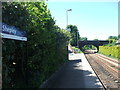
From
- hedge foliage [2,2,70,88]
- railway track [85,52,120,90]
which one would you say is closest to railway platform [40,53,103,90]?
railway track [85,52,120,90]

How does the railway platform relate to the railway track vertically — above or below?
above

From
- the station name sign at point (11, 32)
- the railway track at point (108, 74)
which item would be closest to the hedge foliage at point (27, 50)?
the station name sign at point (11, 32)

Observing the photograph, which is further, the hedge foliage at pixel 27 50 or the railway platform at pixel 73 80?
the railway platform at pixel 73 80

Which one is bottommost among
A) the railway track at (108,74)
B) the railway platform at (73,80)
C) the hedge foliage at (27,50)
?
the railway track at (108,74)

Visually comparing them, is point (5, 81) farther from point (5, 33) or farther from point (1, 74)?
point (5, 33)

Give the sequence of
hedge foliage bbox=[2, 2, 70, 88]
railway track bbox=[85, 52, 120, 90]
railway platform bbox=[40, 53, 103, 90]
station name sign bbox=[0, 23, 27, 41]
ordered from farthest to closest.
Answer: railway track bbox=[85, 52, 120, 90] → railway platform bbox=[40, 53, 103, 90] → hedge foliage bbox=[2, 2, 70, 88] → station name sign bbox=[0, 23, 27, 41]

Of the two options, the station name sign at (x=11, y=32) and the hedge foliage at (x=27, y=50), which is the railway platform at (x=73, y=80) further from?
the station name sign at (x=11, y=32)

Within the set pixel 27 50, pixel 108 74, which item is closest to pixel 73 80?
pixel 27 50

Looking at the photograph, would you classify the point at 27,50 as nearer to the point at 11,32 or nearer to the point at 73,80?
the point at 11,32

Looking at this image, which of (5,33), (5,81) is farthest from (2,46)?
(5,81)

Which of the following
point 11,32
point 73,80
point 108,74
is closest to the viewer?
point 11,32

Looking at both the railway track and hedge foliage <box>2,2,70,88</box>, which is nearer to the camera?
hedge foliage <box>2,2,70,88</box>

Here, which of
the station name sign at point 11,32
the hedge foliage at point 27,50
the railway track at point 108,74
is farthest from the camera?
the railway track at point 108,74

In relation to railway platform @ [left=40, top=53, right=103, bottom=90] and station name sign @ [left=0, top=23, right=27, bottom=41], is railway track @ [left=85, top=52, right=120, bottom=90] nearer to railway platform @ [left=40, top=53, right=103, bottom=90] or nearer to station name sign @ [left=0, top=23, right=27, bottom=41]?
railway platform @ [left=40, top=53, right=103, bottom=90]
